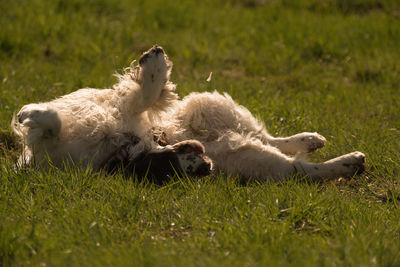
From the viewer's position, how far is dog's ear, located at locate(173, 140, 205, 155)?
141 inches

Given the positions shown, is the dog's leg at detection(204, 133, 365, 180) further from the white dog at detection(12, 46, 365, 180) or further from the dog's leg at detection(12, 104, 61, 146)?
the dog's leg at detection(12, 104, 61, 146)

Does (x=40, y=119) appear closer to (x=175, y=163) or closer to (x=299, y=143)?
(x=175, y=163)

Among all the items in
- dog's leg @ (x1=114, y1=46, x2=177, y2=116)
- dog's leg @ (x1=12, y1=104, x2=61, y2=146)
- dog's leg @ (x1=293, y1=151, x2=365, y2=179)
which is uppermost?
dog's leg @ (x1=114, y1=46, x2=177, y2=116)

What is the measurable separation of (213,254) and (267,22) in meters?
6.35

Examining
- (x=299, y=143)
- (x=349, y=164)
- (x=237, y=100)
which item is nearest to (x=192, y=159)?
(x=299, y=143)

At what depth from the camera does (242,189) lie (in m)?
3.45

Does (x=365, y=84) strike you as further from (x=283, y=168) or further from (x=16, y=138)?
(x=16, y=138)

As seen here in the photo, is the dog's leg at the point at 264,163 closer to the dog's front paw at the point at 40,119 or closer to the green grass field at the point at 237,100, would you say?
the green grass field at the point at 237,100

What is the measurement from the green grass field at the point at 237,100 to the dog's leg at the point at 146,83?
0.63 m

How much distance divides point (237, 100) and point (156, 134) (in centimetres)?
165

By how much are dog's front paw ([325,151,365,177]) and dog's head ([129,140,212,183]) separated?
1098mm

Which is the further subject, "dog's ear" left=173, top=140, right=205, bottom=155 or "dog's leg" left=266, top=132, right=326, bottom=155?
"dog's leg" left=266, top=132, right=326, bottom=155

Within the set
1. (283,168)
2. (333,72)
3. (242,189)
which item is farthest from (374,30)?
(242,189)

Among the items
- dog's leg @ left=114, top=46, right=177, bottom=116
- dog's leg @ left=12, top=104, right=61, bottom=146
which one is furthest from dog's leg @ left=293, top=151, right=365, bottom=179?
dog's leg @ left=12, top=104, right=61, bottom=146
